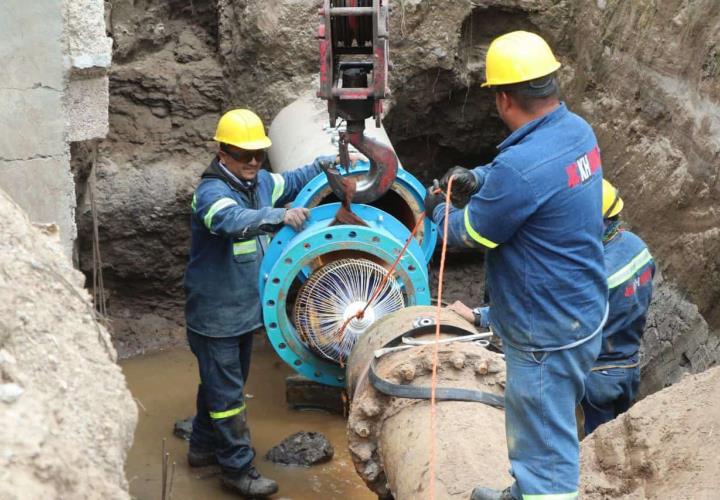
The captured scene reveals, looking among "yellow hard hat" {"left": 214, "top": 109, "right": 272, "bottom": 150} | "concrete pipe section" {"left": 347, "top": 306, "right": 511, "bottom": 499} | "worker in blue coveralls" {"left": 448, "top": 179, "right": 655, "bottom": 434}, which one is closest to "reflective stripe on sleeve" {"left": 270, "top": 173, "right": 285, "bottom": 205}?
"yellow hard hat" {"left": 214, "top": 109, "right": 272, "bottom": 150}

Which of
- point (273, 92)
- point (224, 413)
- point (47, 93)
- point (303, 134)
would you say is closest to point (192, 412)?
point (224, 413)

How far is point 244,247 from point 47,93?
4.64 ft

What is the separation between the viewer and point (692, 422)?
446cm

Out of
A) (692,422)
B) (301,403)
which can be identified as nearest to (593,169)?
(692,422)

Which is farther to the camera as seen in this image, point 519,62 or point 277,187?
point 277,187

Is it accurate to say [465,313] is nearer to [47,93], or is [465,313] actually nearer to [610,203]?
[610,203]

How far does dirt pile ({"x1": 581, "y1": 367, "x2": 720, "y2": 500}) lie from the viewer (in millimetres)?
4160

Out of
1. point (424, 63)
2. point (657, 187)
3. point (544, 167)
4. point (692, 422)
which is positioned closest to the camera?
point (544, 167)

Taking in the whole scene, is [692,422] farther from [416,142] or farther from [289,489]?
[416,142]

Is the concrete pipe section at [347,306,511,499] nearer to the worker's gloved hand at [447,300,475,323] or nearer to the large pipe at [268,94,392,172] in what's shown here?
the worker's gloved hand at [447,300,475,323]

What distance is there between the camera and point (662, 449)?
4.44 meters

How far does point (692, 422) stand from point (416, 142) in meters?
4.65

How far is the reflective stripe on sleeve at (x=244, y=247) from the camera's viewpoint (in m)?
5.70

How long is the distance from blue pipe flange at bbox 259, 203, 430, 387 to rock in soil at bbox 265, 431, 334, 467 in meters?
0.52
